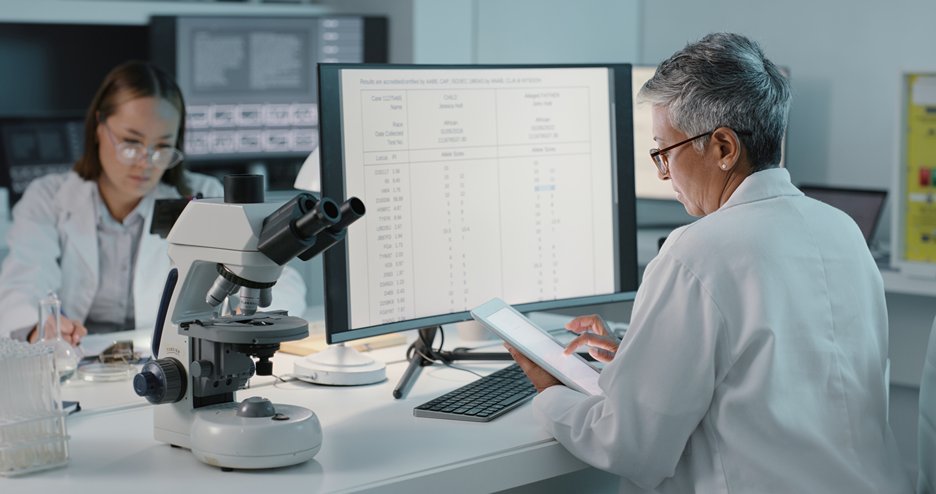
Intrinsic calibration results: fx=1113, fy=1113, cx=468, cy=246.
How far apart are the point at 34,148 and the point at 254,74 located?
75 centimetres

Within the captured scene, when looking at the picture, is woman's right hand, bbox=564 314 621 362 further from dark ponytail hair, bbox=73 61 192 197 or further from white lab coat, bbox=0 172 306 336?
dark ponytail hair, bbox=73 61 192 197

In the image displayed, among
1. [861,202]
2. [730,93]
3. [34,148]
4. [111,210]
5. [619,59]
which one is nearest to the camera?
[730,93]

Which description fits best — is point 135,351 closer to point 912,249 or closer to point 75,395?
point 75,395

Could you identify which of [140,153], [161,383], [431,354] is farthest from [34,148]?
[161,383]

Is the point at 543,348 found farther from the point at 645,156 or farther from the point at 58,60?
the point at 58,60

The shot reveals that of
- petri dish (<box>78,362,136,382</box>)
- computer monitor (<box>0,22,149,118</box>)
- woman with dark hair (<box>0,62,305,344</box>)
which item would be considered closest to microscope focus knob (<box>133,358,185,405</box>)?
petri dish (<box>78,362,136,382</box>)

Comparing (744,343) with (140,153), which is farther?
(140,153)

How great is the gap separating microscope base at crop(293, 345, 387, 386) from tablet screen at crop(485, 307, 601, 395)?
231mm

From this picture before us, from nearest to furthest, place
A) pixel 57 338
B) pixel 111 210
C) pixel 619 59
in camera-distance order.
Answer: pixel 57 338 < pixel 111 210 < pixel 619 59

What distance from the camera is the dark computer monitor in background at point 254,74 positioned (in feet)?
12.0

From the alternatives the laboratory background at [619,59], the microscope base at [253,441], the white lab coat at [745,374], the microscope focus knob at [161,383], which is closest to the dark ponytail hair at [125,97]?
the laboratory background at [619,59]

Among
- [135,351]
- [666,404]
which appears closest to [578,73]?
[666,404]

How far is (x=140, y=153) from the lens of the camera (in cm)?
250

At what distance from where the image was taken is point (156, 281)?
2432 millimetres
